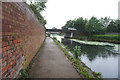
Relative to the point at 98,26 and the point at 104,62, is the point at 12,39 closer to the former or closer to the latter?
the point at 104,62

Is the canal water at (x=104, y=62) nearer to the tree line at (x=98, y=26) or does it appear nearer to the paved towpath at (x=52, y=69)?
the paved towpath at (x=52, y=69)

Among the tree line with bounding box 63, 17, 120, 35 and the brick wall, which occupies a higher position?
the tree line with bounding box 63, 17, 120, 35

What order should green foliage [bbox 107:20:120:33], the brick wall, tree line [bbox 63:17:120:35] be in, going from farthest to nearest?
green foliage [bbox 107:20:120:33] → tree line [bbox 63:17:120:35] → the brick wall

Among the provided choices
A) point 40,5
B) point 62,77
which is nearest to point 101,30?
point 40,5

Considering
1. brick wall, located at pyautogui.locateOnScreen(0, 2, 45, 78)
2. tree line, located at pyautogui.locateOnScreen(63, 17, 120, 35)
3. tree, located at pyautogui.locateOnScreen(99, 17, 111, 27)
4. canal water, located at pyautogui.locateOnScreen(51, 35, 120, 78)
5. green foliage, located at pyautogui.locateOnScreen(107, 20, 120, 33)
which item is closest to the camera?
brick wall, located at pyautogui.locateOnScreen(0, 2, 45, 78)

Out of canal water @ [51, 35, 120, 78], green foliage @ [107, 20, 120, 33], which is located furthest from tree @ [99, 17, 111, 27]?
canal water @ [51, 35, 120, 78]

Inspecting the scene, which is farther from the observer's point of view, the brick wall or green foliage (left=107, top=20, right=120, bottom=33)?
green foliage (left=107, top=20, right=120, bottom=33)

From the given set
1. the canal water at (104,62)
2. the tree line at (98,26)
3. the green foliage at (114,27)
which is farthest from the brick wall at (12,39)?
the green foliage at (114,27)

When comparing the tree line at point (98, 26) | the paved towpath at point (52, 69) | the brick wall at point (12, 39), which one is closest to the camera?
the brick wall at point (12, 39)

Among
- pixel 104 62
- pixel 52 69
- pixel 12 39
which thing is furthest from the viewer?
pixel 104 62

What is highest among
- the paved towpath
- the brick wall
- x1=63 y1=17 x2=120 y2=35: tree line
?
x1=63 y1=17 x2=120 y2=35: tree line

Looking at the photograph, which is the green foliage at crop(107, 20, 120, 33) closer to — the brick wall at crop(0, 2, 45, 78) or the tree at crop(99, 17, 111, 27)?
the tree at crop(99, 17, 111, 27)

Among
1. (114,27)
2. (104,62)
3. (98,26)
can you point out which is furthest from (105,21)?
(104,62)

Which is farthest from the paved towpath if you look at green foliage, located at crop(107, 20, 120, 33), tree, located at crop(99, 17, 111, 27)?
tree, located at crop(99, 17, 111, 27)
